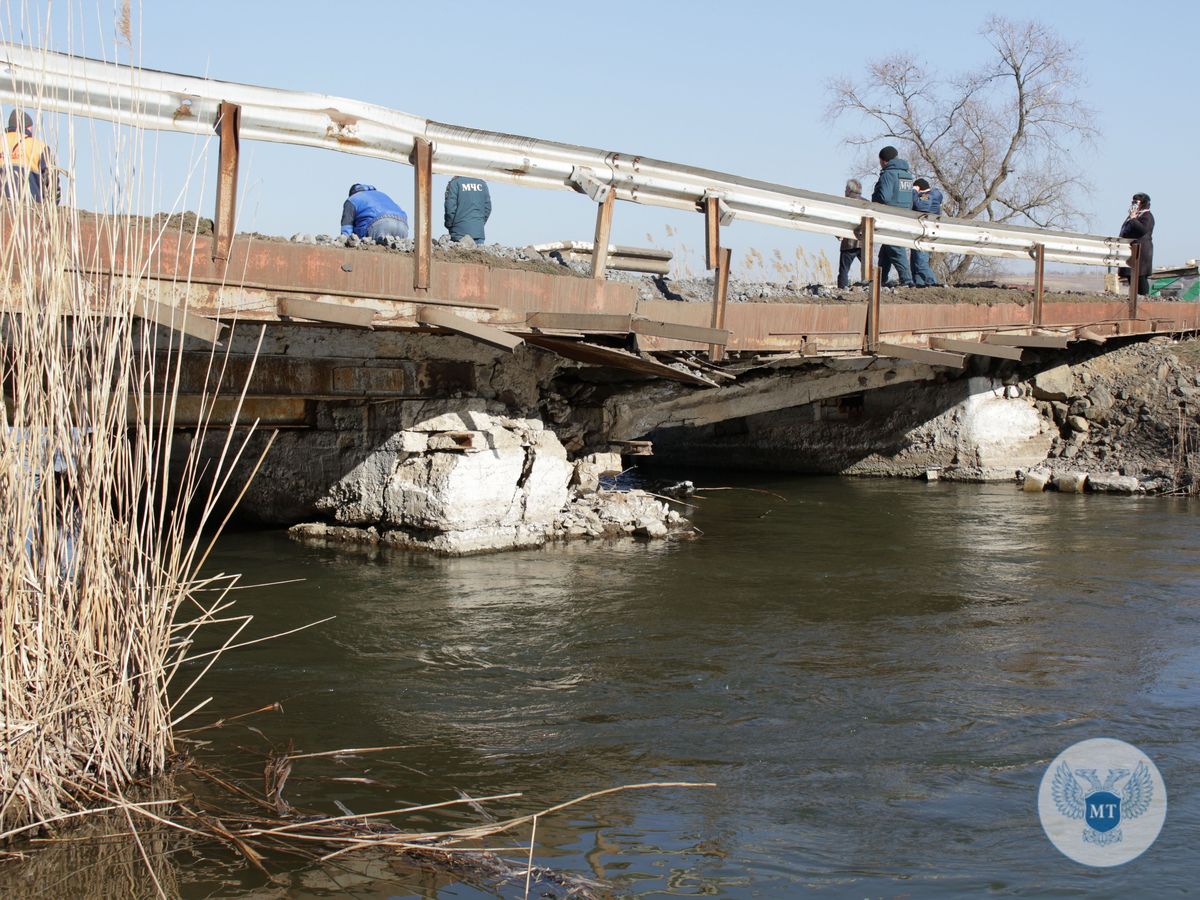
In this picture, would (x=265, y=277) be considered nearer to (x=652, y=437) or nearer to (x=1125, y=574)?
(x=1125, y=574)

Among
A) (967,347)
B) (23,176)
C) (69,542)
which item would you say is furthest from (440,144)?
(967,347)

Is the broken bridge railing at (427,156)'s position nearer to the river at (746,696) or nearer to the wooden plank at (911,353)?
the wooden plank at (911,353)

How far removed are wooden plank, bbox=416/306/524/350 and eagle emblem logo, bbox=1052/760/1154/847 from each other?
4.17 m

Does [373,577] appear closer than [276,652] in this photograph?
No

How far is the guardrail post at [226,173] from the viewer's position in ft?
19.8

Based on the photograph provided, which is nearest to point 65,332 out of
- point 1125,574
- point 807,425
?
point 1125,574

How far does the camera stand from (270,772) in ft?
13.3

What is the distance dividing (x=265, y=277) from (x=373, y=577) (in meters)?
2.22

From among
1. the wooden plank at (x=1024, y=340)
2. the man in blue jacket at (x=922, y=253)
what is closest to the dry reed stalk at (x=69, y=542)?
the man in blue jacket at (x=922, y=253)

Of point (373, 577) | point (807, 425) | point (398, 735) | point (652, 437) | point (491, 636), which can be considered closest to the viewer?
point (398, 735)

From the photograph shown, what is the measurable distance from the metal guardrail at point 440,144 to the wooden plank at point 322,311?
0.86m

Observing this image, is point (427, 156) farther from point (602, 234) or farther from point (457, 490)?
point (457, 490)

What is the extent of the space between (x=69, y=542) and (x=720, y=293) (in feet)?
18.9

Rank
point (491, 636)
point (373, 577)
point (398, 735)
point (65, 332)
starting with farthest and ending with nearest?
point (373, 577) < point (491, 636) < point (398, 735) < point (65, 332)
